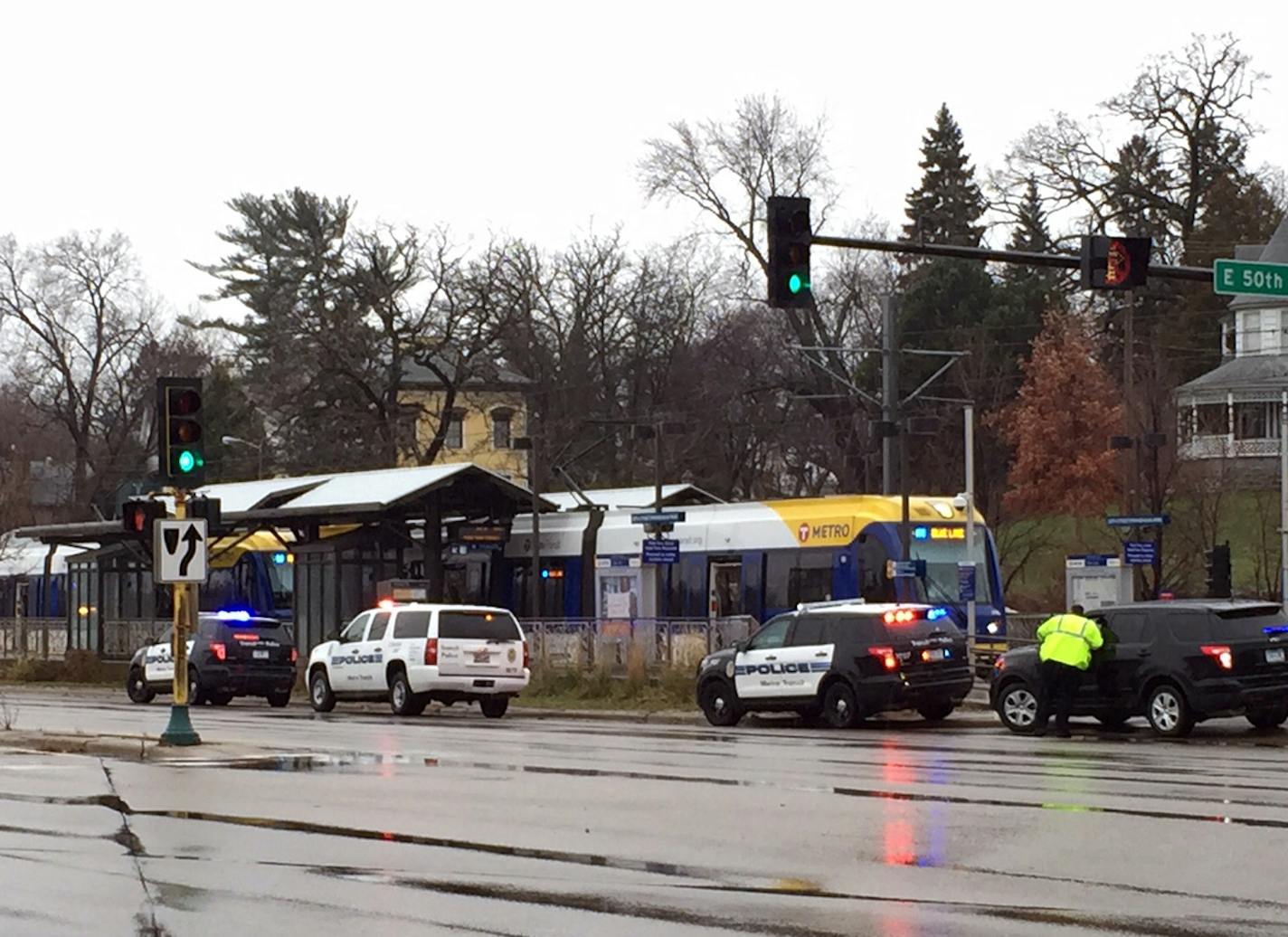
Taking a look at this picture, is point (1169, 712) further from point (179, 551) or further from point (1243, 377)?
point (1243, 377)

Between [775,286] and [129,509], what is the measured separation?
799cm

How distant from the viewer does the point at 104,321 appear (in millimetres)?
89312

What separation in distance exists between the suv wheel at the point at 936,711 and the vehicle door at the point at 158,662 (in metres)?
16.1

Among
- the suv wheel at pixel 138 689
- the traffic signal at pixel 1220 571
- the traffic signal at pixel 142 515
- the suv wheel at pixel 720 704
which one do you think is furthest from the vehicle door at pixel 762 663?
the suv wheel at pixel 138 689

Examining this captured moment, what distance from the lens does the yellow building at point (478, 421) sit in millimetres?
86750

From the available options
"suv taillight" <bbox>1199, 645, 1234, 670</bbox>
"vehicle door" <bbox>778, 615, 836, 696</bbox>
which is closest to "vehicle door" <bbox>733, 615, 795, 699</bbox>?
"vehicle door" <bbox>778, 615, 836, 696</bbox>

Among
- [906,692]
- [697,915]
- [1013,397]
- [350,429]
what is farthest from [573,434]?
[697,915]

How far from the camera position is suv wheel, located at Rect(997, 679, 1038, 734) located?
27.2 meters

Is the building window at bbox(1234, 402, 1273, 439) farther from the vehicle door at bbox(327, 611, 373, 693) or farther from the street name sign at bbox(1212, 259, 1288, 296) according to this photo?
the street name sign at bbox(1212, 259, 1288, 296)

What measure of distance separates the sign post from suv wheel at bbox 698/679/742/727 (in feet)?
30.2

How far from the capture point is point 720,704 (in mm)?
31000

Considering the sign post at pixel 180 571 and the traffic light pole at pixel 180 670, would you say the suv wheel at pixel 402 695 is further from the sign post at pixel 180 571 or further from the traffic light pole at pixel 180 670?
the sign post at pixel 180 571

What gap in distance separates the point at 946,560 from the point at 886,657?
12.0 m

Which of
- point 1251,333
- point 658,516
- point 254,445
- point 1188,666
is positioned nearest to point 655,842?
point 1188,666
